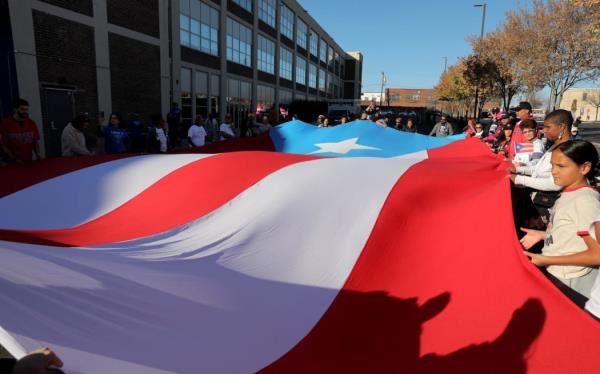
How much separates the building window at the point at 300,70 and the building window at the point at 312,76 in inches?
79.4

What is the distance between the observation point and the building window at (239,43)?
2436cm

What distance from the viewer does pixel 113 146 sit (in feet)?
23.9

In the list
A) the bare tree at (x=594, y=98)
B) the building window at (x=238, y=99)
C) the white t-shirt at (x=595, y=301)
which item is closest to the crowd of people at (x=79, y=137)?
the white t-shirt at (x=595, y=301)

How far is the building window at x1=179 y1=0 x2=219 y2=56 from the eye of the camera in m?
19.5

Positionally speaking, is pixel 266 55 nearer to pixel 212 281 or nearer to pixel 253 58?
pixel 253 58

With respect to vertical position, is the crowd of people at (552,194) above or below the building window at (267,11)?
below

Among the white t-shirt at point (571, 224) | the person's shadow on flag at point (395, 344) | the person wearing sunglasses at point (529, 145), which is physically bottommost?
the person's shadow on flag at point (395, 344)

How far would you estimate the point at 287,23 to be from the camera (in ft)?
115

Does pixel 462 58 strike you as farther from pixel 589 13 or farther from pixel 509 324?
pixel 509 324

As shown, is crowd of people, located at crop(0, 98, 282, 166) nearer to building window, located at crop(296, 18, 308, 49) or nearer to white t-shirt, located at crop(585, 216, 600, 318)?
white t-shirt, located at crop(585, 216, 600, 318)

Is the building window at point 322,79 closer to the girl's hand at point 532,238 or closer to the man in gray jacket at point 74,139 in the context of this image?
the man in gray jacket at point 74,139

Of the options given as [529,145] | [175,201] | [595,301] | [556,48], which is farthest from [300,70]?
[595,301]

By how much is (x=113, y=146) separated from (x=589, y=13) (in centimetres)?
1856

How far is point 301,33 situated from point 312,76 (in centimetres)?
596
